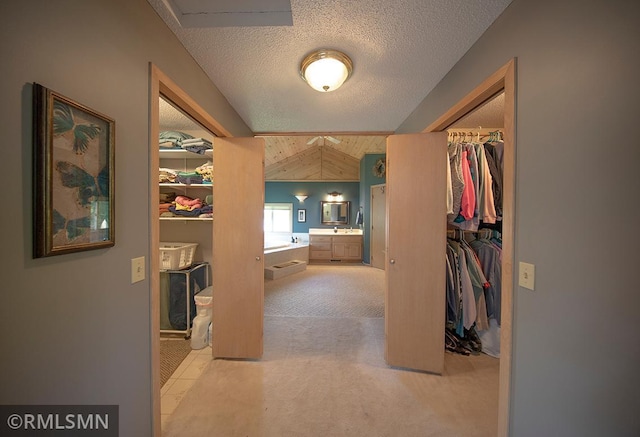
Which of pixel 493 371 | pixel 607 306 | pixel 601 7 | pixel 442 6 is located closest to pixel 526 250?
pixel 607 306

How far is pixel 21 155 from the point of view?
0.63 m

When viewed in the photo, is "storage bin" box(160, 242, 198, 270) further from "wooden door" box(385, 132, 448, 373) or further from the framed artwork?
"wooden door" box(385, 132, 448, 373)

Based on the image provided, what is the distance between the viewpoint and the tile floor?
1562 millimetres

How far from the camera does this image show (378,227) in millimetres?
5559

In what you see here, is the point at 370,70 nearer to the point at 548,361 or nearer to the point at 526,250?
the point at 526,250

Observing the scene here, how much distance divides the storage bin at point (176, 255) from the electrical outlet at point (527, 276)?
275 centimetres

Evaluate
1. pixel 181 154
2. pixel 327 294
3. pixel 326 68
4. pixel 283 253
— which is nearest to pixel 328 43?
pixel 326 68

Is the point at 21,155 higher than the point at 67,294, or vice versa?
the point at 21,155

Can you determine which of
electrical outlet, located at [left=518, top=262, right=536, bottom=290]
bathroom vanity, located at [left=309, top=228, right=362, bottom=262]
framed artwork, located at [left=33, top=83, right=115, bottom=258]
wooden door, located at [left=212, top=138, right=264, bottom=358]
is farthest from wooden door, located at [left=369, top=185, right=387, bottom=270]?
framed artwork, located at [left=33, top=83, right=115, bottom=258]

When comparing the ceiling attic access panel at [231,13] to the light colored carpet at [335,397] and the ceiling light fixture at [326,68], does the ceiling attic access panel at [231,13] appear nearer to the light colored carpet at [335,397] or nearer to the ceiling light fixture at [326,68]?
the ceiling light fixture at [326,68]

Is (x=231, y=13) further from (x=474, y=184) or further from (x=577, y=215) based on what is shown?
(x=474, y=184)

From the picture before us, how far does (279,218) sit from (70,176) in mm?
6391

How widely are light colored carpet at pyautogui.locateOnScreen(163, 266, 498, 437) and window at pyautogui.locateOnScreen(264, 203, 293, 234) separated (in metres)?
4.95

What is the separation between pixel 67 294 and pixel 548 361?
1.77m
